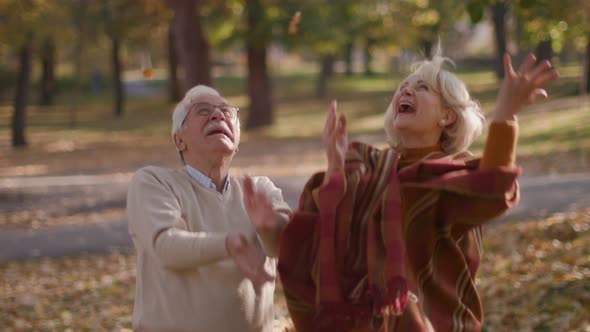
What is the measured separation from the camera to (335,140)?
3.00 meters

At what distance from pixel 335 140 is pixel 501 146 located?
1.82 ft

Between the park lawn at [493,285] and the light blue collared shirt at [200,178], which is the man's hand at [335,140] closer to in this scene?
the light blue collared shirt at [200,178]

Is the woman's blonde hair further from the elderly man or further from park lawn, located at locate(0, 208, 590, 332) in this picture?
park lawn, located at locate(0, 208, 590, 332)

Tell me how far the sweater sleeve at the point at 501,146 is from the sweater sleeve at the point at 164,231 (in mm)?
931

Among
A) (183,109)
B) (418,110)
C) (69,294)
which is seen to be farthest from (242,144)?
(418,110)

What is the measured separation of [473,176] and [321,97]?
45.7 m

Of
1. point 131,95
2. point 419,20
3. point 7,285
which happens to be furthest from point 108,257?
point 131,95

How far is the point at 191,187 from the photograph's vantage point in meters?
3.32

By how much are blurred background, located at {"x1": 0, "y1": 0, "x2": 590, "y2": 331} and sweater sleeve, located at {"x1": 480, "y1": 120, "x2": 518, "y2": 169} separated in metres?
1.44

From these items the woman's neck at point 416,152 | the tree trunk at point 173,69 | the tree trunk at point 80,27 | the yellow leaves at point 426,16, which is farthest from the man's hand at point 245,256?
the tree trunk at point 173,69

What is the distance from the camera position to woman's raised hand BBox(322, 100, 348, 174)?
2988mm

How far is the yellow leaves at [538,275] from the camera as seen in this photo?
6.59m

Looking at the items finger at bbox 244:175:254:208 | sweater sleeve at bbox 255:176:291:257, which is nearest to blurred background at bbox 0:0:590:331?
sweater sleeve at bbox 255:176:291:257

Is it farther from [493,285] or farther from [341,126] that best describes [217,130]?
[493,285]
